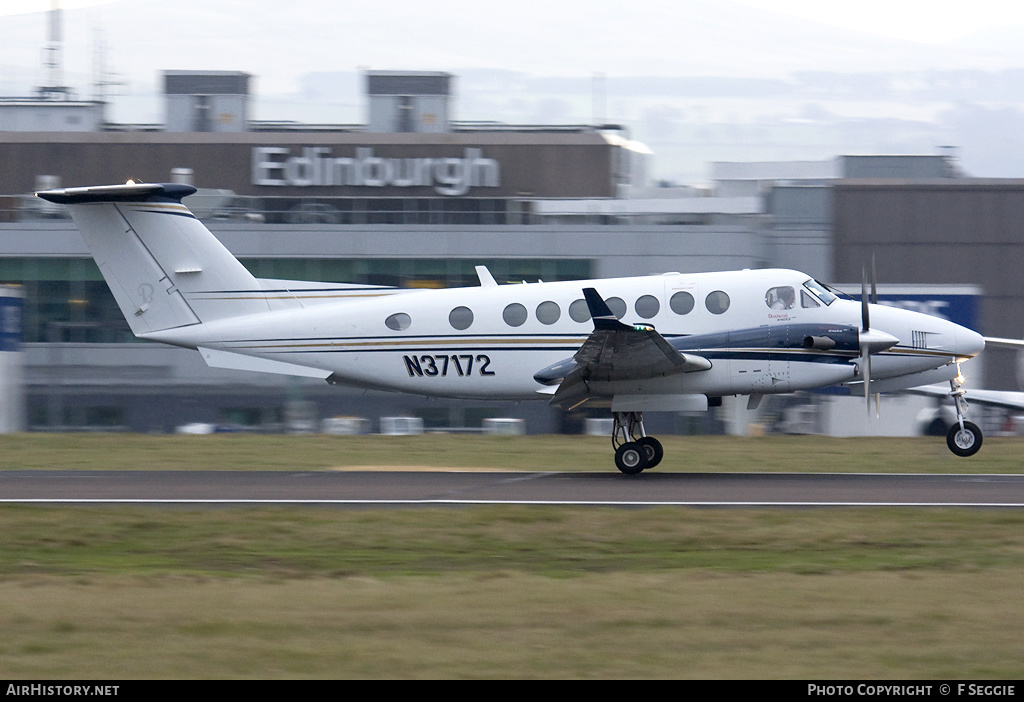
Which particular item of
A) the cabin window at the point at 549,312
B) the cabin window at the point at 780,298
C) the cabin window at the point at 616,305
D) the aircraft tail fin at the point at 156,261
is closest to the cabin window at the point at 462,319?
→ the cabin window at the point at 549,312

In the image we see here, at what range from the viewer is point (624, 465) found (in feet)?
56.5

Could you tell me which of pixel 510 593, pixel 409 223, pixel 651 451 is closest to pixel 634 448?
pixel 651 451

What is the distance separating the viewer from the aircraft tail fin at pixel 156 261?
18250 millimetres

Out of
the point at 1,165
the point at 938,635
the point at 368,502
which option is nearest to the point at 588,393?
the point at 368,502

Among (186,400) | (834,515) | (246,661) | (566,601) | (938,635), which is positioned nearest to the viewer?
(246,661)

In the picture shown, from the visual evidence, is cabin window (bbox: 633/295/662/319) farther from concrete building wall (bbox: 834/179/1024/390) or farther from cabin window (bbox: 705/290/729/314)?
concrete building wall (bbox: 834/179/1024/390)

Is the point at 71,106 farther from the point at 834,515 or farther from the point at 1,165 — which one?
the point at 834,515

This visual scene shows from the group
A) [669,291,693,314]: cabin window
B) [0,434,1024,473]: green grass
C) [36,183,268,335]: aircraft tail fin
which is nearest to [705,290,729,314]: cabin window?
[669,291,693,314]: cabin window

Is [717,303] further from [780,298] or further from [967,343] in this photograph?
[967,343]

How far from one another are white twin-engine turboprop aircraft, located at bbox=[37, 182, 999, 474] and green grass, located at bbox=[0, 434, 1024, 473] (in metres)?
2.29

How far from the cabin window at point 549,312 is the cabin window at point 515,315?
265 millimetres

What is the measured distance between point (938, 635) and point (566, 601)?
2854 mm

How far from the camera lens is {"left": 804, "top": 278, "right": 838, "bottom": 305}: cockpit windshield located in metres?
17.2

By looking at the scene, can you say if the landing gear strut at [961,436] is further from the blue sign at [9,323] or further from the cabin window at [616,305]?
the blue sign at [9,323]
